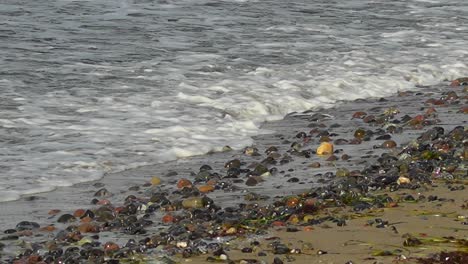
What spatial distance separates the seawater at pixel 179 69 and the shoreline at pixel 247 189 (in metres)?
0.25

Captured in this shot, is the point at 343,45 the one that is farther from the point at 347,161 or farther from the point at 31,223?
the point at 31,223

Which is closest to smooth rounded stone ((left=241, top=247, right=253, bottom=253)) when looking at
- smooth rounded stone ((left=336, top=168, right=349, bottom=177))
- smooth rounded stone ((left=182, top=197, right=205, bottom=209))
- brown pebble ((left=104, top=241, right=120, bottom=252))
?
brown pebble ((left=104, top=241, right=120, bottom=252))

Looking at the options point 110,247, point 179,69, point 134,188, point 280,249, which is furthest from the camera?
point 179,69

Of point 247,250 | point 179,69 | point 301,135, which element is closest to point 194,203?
point 247,250

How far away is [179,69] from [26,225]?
4792mm

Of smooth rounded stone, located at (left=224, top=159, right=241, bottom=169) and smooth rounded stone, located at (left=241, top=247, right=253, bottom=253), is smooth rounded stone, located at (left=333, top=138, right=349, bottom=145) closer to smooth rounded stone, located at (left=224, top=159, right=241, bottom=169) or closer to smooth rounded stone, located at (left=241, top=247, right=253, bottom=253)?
smooth rounded stone, located at (left=224, top=159, right=241, bottom=169)

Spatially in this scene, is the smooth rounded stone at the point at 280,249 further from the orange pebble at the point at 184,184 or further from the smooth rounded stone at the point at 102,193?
the smooth rounded stone at the point at 102,193

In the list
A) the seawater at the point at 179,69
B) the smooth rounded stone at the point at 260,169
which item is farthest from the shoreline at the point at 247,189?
the seawater at the point at 179,69

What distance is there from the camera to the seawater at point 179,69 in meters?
7.19

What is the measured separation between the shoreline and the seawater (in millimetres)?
245

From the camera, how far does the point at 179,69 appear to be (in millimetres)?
10031

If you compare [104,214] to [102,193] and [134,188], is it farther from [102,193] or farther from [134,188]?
[134,188]

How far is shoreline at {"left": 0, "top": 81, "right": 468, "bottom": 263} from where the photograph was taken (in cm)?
508

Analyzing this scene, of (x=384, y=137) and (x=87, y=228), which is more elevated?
(x=87, y=228)
